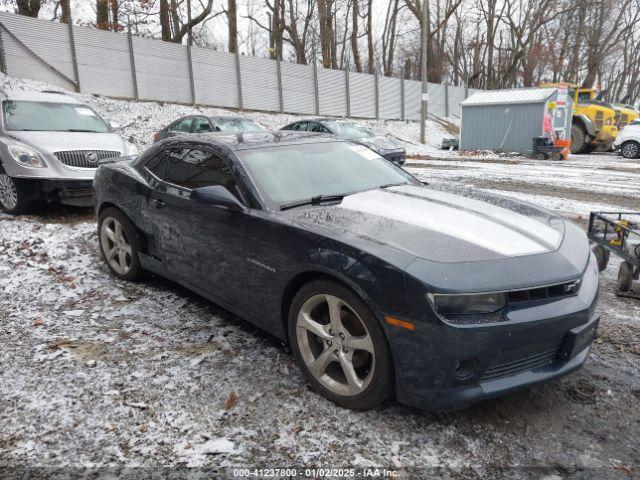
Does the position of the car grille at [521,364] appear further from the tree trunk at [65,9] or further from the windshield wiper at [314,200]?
the tree trunk at [65,9]

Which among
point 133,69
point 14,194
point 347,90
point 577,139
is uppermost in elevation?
point 133,69

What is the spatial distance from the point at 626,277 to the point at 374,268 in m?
3.15

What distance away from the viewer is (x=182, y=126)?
14656mm

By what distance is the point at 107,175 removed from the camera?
4918mm

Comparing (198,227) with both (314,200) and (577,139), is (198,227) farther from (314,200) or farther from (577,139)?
(577,139)

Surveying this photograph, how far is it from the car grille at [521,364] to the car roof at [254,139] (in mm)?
2321

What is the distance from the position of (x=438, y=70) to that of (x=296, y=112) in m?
25.1

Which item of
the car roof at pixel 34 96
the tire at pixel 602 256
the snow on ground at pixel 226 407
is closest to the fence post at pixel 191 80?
the car roof at pixel 34 96

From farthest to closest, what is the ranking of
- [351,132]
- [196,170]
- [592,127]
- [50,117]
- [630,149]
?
[592,127] < [630,149] < [351,132] < [50,117] < [196,170]

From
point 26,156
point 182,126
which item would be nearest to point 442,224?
point 26,156

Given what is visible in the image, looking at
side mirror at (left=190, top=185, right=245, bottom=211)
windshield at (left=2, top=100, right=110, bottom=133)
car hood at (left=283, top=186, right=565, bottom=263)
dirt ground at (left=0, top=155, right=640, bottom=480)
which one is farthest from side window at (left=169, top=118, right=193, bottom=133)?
car hood at (left=283, top=186, right=565, bottom=263)

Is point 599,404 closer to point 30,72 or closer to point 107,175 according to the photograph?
point 107,175

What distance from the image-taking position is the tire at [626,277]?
14.4 feet

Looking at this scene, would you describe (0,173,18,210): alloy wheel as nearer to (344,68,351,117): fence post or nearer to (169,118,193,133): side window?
(169,118,193,133): side window
